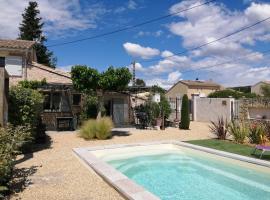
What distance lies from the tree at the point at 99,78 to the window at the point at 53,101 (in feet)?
26.2

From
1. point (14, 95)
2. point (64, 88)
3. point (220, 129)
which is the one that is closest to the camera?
point (14, 95)

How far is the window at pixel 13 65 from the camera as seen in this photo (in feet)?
77.5

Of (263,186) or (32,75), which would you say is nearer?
(263,186)

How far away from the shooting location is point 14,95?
1127cm

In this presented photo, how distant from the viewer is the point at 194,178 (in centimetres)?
1023

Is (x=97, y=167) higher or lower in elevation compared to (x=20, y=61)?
lower

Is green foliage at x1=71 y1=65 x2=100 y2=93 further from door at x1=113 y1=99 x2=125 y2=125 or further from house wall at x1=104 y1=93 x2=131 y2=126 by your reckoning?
door at x1=113 y1=99 x2=125 y2=125

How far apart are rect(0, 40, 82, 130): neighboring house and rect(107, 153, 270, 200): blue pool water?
1125cm

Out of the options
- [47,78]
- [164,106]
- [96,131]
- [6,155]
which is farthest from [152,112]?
[6,155]

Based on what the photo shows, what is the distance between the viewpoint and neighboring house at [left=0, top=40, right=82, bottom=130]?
23.2 meters

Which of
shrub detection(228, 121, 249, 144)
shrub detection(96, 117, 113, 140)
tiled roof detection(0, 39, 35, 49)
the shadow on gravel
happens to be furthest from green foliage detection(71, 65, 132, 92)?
tiled roof detection(0, 39, 35, 49)

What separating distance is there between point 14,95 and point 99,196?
6.32 m

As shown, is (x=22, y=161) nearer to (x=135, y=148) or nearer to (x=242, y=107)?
(x=135, y=148)

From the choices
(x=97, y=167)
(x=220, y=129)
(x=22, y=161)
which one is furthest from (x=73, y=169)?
(x=220, y=129)
